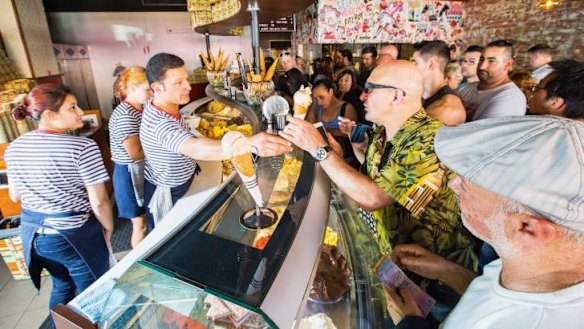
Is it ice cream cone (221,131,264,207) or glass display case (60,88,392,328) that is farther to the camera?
ice cream cone (221,131,264,207)

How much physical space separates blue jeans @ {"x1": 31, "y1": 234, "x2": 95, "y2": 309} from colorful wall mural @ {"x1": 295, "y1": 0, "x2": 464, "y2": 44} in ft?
18.1

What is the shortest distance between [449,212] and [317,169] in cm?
73

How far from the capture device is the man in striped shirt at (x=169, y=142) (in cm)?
168

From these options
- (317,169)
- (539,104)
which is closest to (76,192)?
(317,169)

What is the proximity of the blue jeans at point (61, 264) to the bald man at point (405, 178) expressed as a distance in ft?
5.76

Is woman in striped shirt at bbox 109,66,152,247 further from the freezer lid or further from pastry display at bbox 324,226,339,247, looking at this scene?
pastry display at bbox 324,226,339,247

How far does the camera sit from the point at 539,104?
7.41ft

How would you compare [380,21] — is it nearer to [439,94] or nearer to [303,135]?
[439,94]

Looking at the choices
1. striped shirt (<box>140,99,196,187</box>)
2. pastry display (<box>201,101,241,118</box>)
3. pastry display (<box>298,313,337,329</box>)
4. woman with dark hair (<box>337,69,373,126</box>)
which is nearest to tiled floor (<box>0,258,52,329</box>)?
striped shirt (<box>140,99,196,187</box>)

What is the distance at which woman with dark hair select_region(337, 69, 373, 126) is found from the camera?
3.96m

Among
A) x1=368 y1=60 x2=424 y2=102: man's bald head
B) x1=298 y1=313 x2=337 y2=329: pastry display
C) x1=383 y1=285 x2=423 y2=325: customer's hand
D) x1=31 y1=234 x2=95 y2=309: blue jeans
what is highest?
x1=368 y1=60 x2=424 y2=102: man's bald head

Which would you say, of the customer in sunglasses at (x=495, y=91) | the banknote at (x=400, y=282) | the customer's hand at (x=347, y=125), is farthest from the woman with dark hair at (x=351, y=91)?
the banknote at (x=400, y=282)

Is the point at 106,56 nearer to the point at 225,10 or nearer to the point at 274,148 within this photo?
the point at 225,10

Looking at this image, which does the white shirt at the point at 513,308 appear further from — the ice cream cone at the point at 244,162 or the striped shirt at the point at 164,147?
the striped shirt at the point at 164,147
